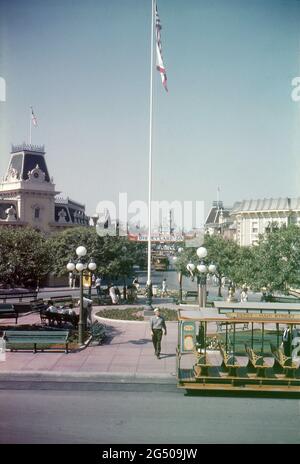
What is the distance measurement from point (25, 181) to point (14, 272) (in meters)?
35.6

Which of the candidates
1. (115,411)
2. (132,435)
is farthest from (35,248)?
(132,435)

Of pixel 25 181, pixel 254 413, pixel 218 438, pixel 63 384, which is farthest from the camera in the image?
pixel 25 181

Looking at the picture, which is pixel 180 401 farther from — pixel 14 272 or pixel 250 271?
pixel 250 271

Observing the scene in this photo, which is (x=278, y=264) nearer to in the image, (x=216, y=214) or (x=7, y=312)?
(x=7, y=312)

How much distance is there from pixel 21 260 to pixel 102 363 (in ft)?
23.0

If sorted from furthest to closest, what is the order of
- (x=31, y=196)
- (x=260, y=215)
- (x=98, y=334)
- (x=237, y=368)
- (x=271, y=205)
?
(x=260, y=215)
(x=271, y=205)
(x=31, y=196)
(x=98, y=334)
(x=237, y=368)

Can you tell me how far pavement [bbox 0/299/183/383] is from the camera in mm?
14008

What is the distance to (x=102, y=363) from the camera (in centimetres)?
1529

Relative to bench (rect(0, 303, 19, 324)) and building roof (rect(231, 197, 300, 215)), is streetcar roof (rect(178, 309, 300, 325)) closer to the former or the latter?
bench (rect(0, 303, 19, 324))

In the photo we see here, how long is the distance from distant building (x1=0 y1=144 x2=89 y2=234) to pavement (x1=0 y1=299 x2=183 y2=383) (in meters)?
36.6

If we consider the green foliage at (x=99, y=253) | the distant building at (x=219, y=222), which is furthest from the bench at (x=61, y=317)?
the distant building at (x=219, y=222)

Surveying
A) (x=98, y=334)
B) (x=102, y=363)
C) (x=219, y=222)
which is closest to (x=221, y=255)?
(x=98, y=334)

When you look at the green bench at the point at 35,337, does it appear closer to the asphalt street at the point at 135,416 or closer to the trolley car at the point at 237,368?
the asphalt street at the point at 135,416
